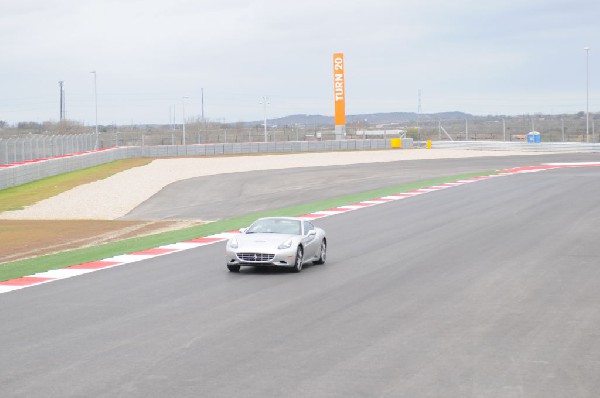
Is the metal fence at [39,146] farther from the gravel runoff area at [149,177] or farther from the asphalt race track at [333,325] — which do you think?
the asphalt race track at [333,325]

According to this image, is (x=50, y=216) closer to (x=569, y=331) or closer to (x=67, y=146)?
(x=569, y=331)

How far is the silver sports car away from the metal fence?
3011 centimetres

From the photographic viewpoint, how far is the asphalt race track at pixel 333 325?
10.1 meters

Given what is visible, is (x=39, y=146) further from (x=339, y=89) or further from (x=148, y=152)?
(x=339, y=89)

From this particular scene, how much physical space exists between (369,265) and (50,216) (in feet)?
55.1

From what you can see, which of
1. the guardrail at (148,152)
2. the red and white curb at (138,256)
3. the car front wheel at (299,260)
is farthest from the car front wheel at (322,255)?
the guardrail at (148,152)

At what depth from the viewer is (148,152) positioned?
2950 inches

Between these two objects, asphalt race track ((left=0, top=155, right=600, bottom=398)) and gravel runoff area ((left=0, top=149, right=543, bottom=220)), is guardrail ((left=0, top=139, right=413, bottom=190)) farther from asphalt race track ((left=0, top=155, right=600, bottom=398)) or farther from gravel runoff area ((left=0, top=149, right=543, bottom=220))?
asphalt race track ((left=0, top=155, right=600, bottom=398))

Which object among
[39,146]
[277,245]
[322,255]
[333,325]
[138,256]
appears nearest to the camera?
[333,325]

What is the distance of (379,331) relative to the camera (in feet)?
42.4

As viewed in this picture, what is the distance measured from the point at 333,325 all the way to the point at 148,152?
62822 mm

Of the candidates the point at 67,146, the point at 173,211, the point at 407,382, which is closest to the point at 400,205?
the point at 173,211

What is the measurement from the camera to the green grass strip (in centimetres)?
2083

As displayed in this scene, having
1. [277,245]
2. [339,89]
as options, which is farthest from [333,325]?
[339,89]
